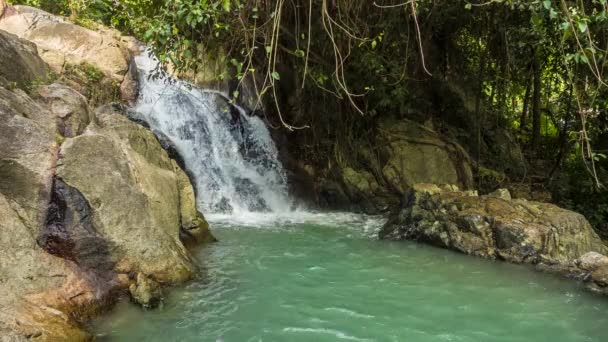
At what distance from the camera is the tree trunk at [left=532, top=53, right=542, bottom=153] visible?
406 inches

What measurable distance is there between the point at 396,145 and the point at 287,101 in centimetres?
266

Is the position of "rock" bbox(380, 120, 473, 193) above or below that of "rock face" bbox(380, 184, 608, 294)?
above

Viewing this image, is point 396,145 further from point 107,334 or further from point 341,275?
point 107,334

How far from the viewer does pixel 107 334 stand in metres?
4.05

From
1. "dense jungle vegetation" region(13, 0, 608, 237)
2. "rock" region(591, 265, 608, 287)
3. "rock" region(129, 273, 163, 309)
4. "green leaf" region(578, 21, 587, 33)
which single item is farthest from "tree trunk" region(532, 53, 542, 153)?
"rock" region(129, 273, 163, 309)

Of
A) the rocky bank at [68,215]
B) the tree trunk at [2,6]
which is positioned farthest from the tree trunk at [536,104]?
the tree trunk at [2,6]

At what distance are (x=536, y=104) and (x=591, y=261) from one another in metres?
6.36

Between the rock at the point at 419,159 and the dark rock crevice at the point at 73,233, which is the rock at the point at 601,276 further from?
the dark rock crevice at the point at 73,233

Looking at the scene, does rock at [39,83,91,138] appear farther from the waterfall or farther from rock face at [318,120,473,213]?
rock face at [318,120,473,213]

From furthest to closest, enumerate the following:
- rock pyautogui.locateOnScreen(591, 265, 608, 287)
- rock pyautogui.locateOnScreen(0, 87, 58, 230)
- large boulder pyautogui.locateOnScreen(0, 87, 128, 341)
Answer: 1. rock pyautogui.locateOnScreen(591, 265, 608, 287)
2. rock pyautogui.locateOnScreen(0, 87, 58, 230)
3. large boulder pyautogui.locateOnScreen(0, 87, 128, 341)

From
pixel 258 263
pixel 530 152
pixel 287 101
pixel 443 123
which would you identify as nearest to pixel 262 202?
pixel 287 101

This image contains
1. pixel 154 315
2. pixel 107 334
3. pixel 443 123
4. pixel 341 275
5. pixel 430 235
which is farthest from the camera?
pixel 443 123

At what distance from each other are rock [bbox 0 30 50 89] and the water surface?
2962 mm

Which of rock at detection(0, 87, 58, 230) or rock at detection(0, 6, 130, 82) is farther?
rock at detection(0, 6, 130, 82)
